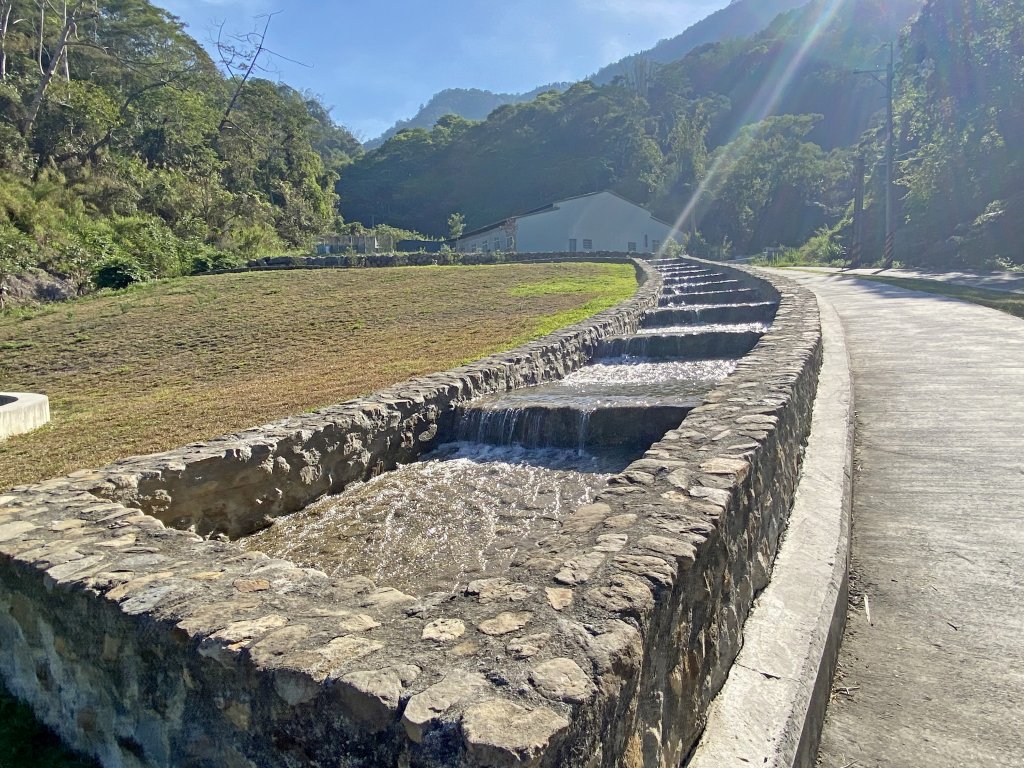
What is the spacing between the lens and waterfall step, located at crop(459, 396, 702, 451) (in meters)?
6.13

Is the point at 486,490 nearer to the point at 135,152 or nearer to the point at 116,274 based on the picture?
the point at 116,274

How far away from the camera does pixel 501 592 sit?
2.18 m

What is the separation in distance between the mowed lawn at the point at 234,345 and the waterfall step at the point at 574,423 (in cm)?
166

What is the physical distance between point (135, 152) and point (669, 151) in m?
54.1

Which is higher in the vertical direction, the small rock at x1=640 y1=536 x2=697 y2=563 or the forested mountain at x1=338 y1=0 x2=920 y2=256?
the forested mountain at x1=338 y1=0 x2=920 y2=256

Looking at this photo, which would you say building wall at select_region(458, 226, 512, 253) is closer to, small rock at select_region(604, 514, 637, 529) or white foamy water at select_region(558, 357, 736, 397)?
white foamy water at select_region(558, 357, 736, 397)

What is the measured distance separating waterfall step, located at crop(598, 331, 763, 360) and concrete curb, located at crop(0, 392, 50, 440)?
750cm

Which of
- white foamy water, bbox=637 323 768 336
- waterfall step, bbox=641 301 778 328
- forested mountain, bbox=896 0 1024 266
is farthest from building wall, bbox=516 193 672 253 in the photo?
white foamy water, bbox=637 323 768 336

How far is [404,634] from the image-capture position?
2.02 metres

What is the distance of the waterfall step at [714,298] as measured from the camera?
1491 centimetres

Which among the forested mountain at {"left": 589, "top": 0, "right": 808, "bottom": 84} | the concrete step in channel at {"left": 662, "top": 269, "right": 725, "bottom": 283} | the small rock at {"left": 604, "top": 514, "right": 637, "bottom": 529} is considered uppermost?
the forested mountain at {"left": 589, "top": 0, "right": 808, "bottom": 84}

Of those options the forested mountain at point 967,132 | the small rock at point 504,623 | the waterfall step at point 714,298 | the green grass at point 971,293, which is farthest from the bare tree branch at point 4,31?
the forested mountain at point 967,132

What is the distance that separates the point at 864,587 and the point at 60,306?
20436 millimetres

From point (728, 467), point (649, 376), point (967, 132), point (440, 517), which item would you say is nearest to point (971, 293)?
point (649, 376)
